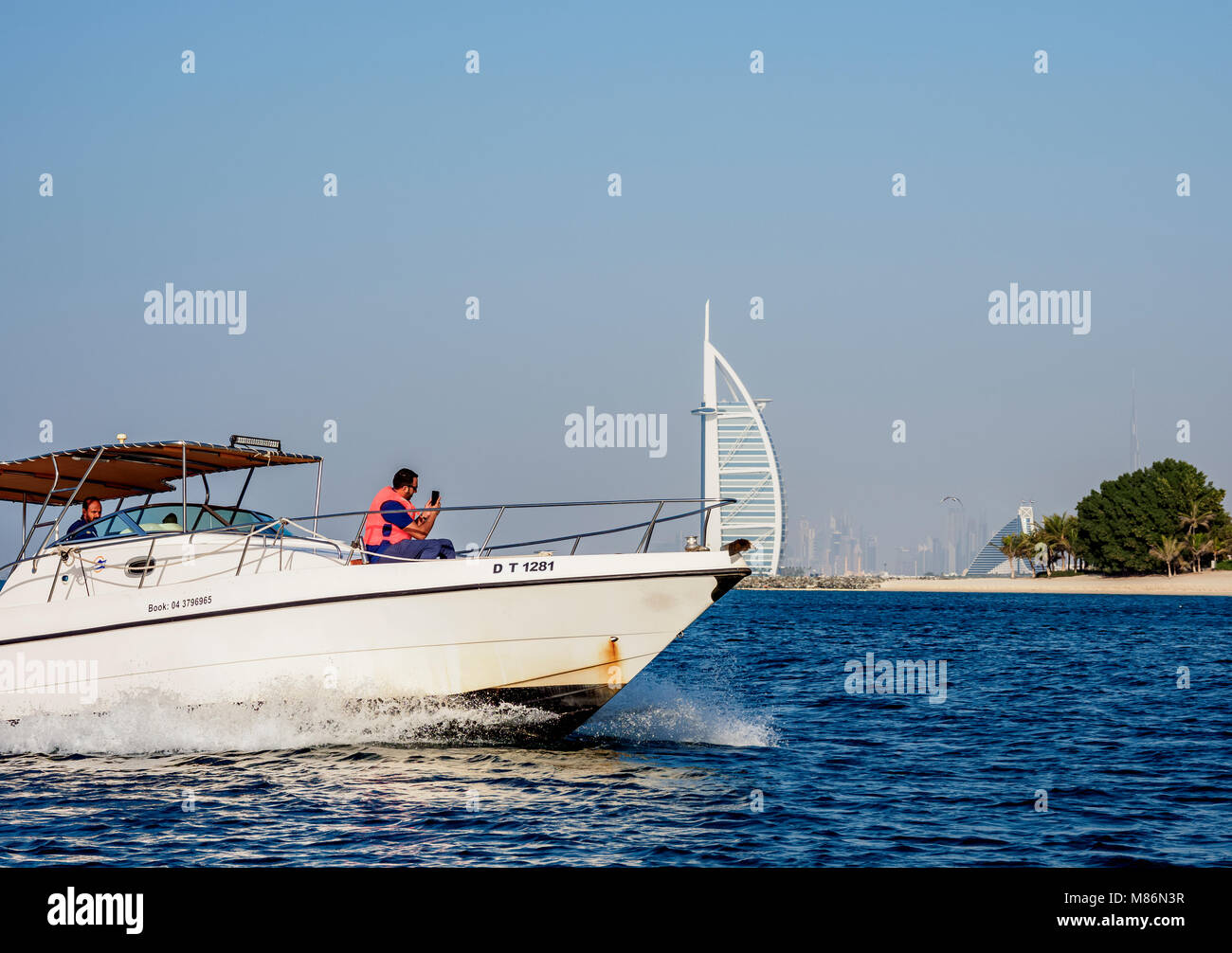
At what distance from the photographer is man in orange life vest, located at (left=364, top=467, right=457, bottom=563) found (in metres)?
11.3

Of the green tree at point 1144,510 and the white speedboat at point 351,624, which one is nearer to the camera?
the white speedboat at point 351,624

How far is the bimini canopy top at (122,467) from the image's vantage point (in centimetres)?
1236

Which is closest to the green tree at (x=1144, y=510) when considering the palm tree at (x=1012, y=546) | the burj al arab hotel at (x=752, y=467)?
the palm tree at (x=1012, y=546)

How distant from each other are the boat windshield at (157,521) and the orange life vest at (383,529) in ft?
4.78

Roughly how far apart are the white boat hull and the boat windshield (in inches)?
56.7

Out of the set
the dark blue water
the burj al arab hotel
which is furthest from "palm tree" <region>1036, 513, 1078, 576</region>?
the dark blue water

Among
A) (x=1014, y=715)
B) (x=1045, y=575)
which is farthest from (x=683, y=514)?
(x=1045, y=575)

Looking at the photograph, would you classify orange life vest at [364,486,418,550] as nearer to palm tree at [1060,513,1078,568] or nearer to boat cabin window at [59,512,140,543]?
boat cabin window at [59,512,140,543]

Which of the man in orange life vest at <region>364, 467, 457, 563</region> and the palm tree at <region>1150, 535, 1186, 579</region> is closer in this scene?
the man in orange life vest at <region>364, 467, 457, 563</region>

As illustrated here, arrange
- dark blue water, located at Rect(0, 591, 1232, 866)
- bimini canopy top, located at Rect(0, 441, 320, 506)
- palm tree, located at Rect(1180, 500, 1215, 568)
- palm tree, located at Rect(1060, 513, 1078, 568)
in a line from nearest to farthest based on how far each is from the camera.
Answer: dark blue water, located at Rect(0, 591, 1232, 866)
bimini canopy top, located at Rect(0, 441, 320, 506)
palm tree, located at Rect(1180, 500, 1215, 568)
palm tree, located at Rect(1060, 513, 1078, 568)

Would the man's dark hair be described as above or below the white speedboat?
above

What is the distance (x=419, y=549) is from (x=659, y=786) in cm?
342

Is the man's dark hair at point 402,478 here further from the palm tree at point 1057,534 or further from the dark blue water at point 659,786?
the palm tree at point 1057,534
